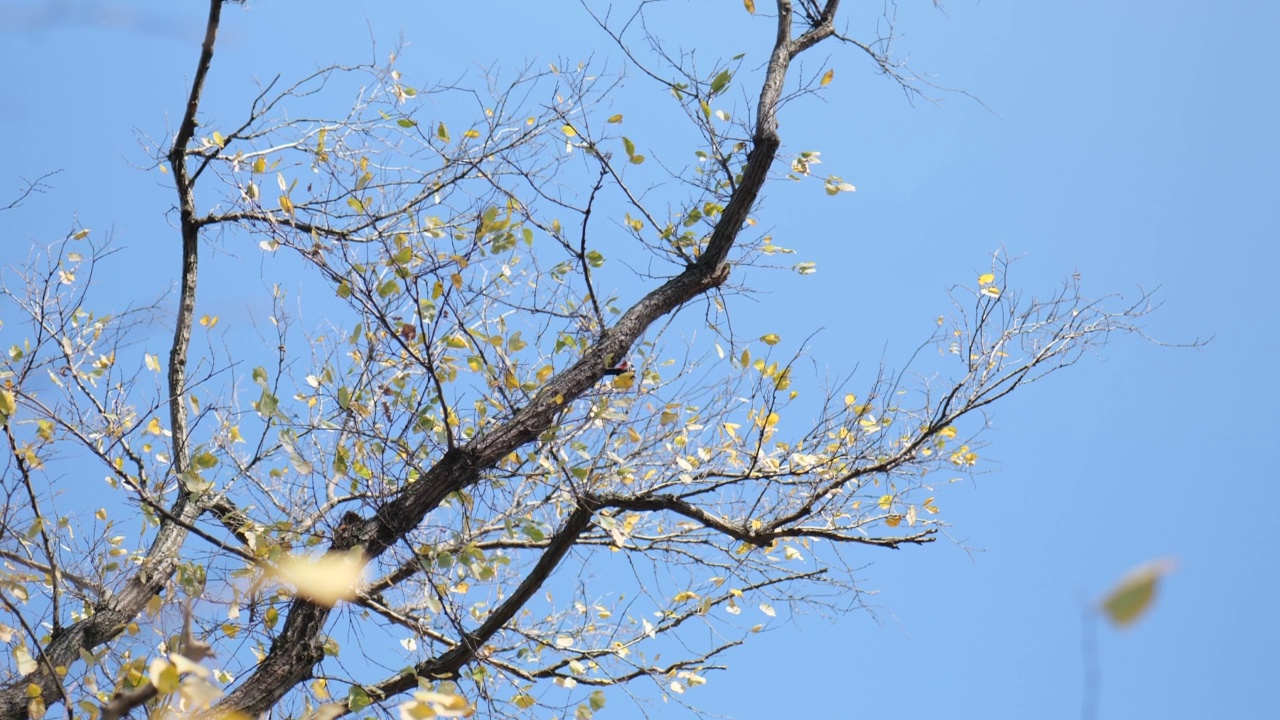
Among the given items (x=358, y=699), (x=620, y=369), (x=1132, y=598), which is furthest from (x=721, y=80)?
(x=1132, y=598)

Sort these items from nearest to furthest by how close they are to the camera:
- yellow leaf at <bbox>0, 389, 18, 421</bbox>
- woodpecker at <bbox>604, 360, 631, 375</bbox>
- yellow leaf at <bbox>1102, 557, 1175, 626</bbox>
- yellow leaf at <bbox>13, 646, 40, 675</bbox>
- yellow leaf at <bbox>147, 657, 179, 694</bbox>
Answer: yellow leaf at <bbox>1102, 557, 1175, 626</bbox> < yellow leaf at <bbox>147, 657, 179, 694</bbox> < yellow leaf at <bbox>13, 646, 40, 675</bbox> < yellow leaf at <bbox>0, 389, 18, 421</bbox> < woodpecker at <bbox>604, 360, 631, 375</bbox>

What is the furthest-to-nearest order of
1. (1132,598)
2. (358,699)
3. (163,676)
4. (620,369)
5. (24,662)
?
(620,369) → (358,699) → (24,662) → (163,676) → (1132,598)

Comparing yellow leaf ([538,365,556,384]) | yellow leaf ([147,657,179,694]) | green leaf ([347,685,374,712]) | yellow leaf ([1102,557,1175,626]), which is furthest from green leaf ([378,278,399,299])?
yellow leaf ([1102,557,1175,626])

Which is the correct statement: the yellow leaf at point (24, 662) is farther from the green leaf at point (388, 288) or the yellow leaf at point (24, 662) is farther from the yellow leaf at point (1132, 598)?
the yellow leaf at point (1132, 598)

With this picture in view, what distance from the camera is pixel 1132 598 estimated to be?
697mm

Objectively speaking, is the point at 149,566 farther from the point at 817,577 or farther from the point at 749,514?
the point at 817,577

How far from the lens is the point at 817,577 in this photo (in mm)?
4688

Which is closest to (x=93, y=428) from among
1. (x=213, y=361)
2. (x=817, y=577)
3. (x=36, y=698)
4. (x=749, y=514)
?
(x=213, y=361)

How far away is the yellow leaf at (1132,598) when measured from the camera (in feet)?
2.26

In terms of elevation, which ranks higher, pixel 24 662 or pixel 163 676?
pixel 24 662

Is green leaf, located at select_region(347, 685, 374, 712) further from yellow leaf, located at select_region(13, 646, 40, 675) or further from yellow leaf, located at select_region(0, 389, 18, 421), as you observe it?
yellow leaf, located at select_region(0, 389, 18, 421)

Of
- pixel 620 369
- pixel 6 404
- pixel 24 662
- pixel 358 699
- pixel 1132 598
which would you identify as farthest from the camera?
pixel 620 369

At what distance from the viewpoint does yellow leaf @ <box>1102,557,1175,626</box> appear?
69cm

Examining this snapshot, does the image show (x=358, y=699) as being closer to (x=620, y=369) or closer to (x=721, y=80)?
(x=620, y=369)
